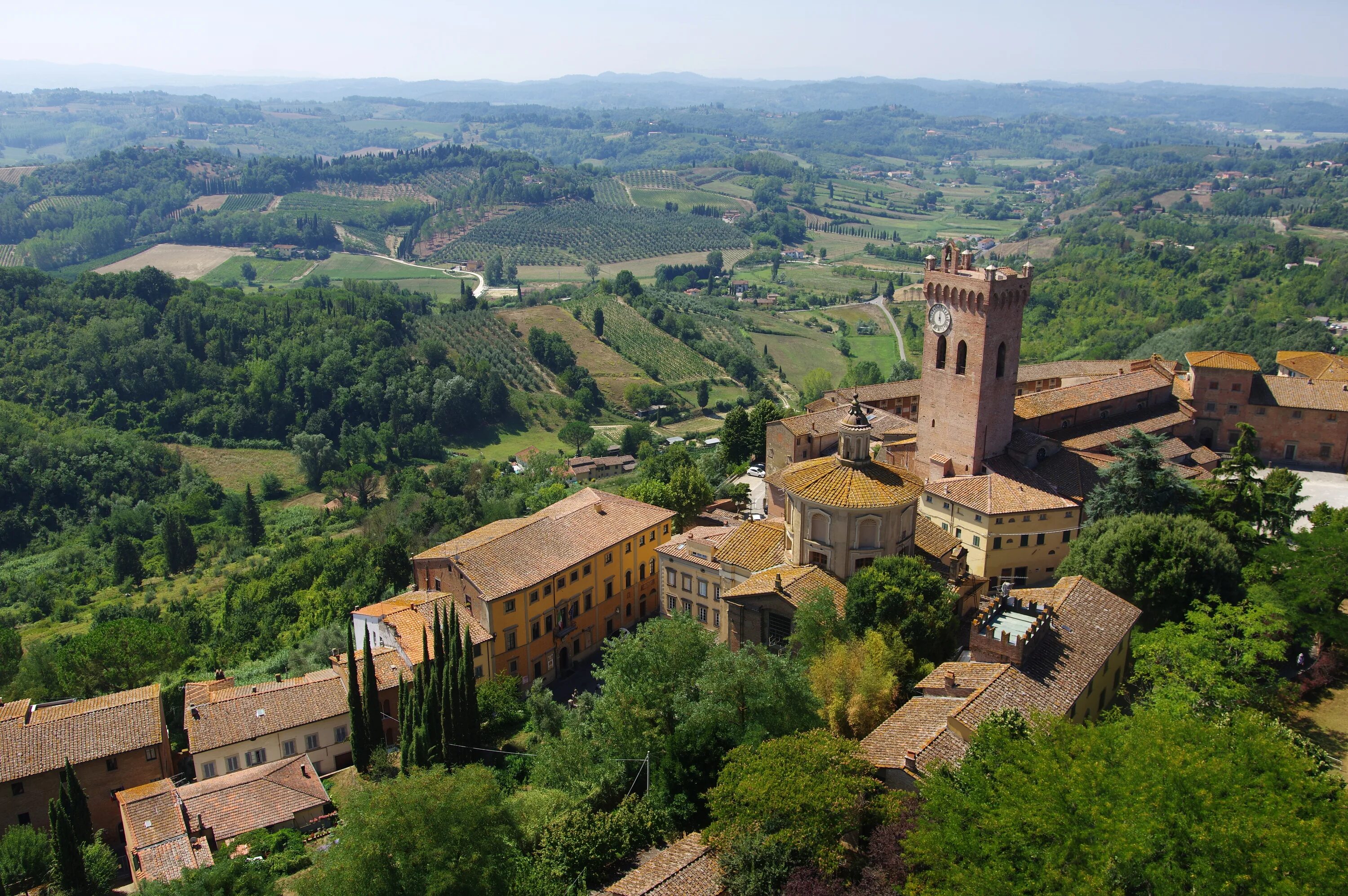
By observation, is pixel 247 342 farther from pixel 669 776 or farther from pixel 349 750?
pixel 669 776

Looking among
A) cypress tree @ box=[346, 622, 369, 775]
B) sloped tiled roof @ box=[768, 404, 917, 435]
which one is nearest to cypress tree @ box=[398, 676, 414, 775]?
cypress tree @ box=[346, 622, 369, 775]

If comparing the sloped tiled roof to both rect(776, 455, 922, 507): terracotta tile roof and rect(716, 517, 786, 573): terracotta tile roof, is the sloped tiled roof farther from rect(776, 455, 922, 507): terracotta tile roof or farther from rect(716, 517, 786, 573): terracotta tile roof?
rect(776, 455, 922, 507): terracotta tile roof

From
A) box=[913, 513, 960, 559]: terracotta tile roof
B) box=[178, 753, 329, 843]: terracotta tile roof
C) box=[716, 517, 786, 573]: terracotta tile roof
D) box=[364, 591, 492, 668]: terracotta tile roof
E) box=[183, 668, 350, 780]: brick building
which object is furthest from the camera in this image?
box=[364, 591, 492, 668]: terracotta tile roof

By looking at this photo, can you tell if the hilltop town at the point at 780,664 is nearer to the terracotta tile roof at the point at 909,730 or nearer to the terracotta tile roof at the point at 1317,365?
the terracotta tile roof at the point at 909,730

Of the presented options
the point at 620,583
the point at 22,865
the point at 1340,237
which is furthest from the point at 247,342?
the point at 1340,237

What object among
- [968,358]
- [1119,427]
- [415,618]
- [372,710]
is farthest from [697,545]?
[1119,427]

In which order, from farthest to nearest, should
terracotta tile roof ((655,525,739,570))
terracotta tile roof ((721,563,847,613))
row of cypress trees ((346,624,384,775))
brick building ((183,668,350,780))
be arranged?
terracotta tile roof ((655,525,739,570)), brick building ((183,668,350,780)), terracotta tile roof ((721,563,847,613)), row of cypress trees ((346,624,384,775))
